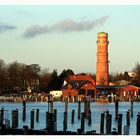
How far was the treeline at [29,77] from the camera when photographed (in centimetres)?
3095

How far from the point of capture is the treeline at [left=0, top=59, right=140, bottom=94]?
31.0 metres

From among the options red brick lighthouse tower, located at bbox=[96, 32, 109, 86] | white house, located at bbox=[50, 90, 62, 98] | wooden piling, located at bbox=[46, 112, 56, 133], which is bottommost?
wooden piling, located at bbox=[46, 112, 56, 133]

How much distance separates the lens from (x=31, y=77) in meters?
33.5

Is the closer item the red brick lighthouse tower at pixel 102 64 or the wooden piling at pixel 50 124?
the wooden piling at pixel 50 124

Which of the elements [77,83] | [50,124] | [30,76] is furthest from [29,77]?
[50,124]

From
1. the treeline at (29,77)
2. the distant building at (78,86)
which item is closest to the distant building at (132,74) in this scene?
the treeline at (29,77)

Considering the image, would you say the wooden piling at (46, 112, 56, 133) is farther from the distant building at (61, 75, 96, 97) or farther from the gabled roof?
the gabled roof

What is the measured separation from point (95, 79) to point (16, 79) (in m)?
9.02

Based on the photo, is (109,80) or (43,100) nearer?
(109,80)

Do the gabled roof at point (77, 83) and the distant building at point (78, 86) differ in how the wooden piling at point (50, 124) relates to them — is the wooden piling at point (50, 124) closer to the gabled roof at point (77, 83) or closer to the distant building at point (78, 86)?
the distant building at point (78, 86)

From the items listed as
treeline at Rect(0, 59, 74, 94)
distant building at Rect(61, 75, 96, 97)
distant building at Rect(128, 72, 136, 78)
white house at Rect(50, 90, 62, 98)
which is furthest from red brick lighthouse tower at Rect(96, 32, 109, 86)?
treeline at Rect(0, 59, 74, 94)
